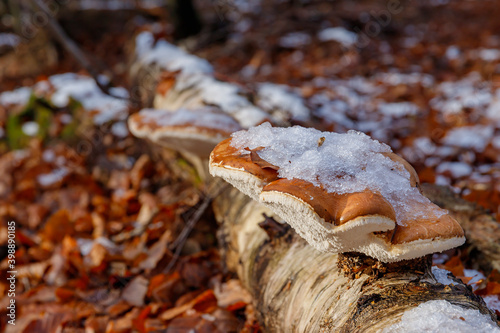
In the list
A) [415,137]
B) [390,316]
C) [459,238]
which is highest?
[459,238]

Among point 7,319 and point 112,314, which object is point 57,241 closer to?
point 7,319

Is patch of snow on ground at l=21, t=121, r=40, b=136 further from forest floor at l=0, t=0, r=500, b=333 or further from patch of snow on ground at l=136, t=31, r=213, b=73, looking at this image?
patch of snow on ground at l=136, t=31, r=213, b=73

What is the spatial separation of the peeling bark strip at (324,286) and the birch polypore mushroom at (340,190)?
0.14 metres

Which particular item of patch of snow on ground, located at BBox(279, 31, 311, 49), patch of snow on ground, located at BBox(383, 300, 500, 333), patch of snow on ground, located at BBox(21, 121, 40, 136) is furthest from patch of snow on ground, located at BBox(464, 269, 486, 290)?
patch of snow on ground, located at BBox(279, 31, 311, 49)

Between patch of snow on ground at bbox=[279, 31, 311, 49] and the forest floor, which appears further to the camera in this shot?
patch of snow on ground at bbox=[279, 31, 311, 49]

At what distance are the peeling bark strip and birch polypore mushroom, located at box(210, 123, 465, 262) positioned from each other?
0.47 feet

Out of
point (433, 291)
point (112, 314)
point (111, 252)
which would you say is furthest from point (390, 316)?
point (111, 252)

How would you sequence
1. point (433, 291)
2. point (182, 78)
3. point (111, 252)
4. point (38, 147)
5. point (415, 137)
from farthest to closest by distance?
point (38, 147)
point (415, 137)
point (182, 78)
point (111, 252)
point (433, 291)

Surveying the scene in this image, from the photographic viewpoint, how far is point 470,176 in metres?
3.27

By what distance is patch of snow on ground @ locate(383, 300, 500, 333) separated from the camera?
1.08 metres

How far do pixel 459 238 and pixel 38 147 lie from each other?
506 cm

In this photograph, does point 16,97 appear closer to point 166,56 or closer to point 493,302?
point 166,56

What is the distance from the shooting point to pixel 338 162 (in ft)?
4.12

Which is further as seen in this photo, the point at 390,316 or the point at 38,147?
the point at 38,147
